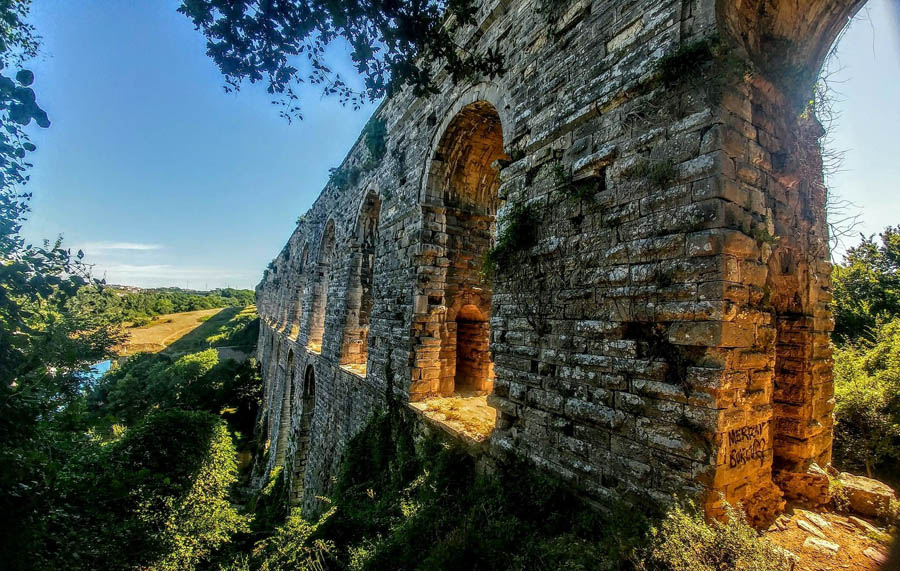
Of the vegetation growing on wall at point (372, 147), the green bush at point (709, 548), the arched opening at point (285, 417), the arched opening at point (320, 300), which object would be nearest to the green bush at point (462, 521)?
Answer: the green bush at point (709, 548)

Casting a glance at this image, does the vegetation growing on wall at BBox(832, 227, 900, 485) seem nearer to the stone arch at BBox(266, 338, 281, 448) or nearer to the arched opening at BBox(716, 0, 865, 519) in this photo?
the arched opening at BBox(716, 0, 865, 519)

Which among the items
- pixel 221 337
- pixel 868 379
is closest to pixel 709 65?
pixel 868 379

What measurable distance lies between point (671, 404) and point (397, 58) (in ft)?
10.4

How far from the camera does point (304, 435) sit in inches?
426

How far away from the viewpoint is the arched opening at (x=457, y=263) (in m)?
5.48

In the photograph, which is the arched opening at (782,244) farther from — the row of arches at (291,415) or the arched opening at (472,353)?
the row of arches at (291,415)

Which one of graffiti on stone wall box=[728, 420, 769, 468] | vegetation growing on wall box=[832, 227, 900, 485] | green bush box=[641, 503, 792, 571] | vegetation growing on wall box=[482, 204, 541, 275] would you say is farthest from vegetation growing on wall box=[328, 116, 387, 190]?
vegetation growing on wall box=[832, 227, 900, 485]

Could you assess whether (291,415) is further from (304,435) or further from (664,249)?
(664,249)

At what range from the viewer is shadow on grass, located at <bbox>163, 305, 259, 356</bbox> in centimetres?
3328

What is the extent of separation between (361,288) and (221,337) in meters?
35.9

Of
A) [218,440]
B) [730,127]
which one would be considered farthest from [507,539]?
[218,440]

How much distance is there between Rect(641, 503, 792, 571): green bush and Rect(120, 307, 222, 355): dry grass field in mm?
42190

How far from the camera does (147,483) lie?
6.15 m

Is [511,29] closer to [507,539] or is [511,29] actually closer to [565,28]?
[565,28]
